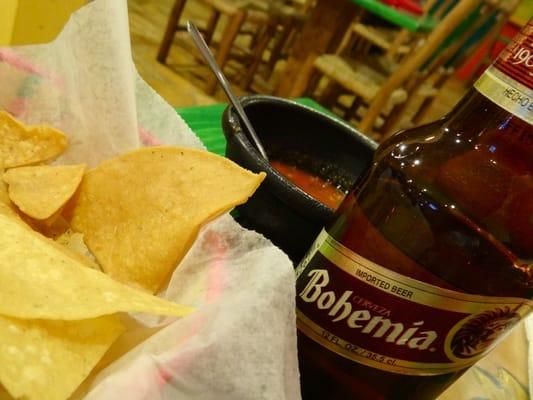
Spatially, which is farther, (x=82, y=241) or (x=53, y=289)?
(x=82, y=241)

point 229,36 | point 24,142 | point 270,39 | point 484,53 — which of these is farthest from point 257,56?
point 484,53

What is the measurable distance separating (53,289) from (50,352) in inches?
1.7

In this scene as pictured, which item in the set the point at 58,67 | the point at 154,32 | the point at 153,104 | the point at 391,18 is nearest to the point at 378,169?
the point at 153,104

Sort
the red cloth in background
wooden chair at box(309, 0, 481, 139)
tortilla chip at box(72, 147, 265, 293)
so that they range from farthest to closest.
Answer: the red cloth in background → wooden chair at box(309, 0, 481, 139) → tortilla chip at box(72, 147, 265, 293)

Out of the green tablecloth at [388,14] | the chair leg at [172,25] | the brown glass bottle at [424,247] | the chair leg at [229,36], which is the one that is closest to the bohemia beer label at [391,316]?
the brown glass bottle at [424,247]

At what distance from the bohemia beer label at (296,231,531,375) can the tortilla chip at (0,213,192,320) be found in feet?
0.39

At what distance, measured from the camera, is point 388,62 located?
2.91 meters

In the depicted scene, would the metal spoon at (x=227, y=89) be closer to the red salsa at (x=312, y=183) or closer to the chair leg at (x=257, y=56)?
the red salsa at (x=312, y=183)

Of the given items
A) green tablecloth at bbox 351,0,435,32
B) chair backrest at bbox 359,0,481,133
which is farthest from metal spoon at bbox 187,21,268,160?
green tablecloth at bbox 351,0,435,32

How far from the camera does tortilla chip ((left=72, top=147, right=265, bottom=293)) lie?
18.7 inches

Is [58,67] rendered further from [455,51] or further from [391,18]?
[455,51]

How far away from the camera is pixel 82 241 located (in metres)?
0.55

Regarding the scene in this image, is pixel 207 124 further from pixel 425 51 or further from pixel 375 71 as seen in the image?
pixel 375 71

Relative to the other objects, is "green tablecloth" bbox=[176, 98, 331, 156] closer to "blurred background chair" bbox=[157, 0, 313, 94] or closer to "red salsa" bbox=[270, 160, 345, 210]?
"red salsa" bbox=[270, 160, 345, 210]
